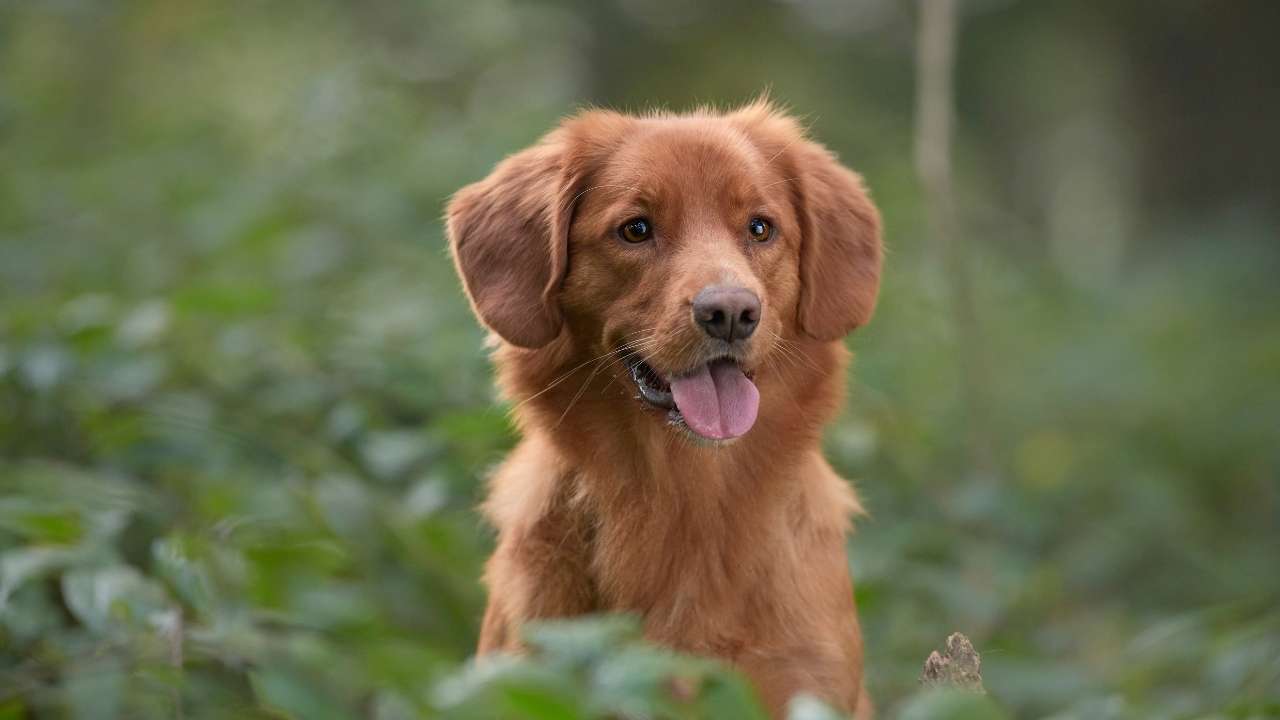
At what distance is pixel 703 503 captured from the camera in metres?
4.09

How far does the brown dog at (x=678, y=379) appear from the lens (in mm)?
3918

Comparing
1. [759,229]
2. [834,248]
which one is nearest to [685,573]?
[759,229]

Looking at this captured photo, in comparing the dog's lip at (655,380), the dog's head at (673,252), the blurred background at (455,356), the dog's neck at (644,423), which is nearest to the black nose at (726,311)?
the dog's head at (673,252)

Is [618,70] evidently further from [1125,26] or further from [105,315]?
[105,315]

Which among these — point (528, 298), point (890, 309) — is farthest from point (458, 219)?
point (890, 309)

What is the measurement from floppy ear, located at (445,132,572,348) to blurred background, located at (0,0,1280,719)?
30.5 inches

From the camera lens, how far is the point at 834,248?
178 inches

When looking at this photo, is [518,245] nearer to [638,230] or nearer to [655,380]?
[638,230]

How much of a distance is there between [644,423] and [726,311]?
0.52m

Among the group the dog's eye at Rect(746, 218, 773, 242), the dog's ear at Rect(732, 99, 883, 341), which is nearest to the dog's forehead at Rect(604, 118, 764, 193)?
the dog's eye at Rect(746, 218, 773, 242)

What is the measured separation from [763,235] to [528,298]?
0.73 meters

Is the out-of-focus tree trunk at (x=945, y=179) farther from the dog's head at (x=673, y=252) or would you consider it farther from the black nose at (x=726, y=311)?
the black nose at (x=726, y=311)

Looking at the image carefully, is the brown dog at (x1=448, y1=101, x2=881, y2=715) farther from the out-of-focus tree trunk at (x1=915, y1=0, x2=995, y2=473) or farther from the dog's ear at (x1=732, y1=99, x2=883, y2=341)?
the out-of-focus tree trunk at (x1=915, y1=0, x2=995, y2=473)

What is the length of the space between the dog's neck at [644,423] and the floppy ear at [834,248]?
140mm
